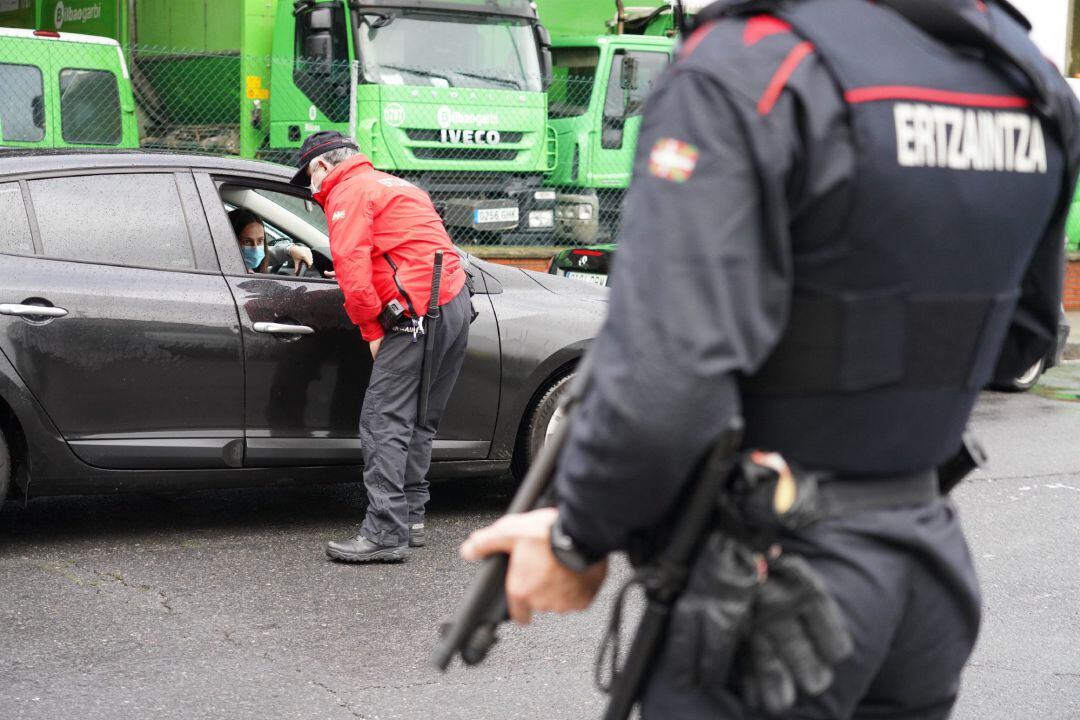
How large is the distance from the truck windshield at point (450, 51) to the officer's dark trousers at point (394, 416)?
7.63 metres

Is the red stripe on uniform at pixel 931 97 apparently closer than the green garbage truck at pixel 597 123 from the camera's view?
Yes

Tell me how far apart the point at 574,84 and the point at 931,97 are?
44.0ft

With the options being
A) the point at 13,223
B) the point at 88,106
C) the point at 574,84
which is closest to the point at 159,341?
the point at 13,223

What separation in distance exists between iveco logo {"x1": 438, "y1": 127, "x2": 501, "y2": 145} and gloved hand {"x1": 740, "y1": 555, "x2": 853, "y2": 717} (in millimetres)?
11972

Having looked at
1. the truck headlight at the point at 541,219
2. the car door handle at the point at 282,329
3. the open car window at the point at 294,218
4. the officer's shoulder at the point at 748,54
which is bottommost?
the truck headlight at the point at 541,219

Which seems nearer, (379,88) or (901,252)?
(901,252)

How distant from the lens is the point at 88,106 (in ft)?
41.1

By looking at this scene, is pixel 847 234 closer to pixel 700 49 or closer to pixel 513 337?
pixel 700 49

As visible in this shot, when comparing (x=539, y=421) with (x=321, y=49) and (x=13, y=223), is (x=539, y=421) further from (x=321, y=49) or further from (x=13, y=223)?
(x=321, y=49)

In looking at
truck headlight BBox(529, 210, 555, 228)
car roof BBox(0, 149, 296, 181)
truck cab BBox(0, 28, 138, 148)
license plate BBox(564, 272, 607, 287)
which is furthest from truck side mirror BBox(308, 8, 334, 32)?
car roof BBox(0, 149, 296, 181)

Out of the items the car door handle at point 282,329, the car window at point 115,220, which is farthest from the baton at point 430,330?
the car window at point 115,220

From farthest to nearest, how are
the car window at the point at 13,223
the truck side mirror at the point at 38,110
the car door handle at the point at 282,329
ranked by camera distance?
the truck side mirror at the point at 38,110 → the car door handle at the point at 282,329 → the car window at the point at 13,223

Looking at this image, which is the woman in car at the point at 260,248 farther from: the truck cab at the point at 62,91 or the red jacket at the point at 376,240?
the truck cab at the point at 62,91

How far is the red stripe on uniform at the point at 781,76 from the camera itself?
1608 mm
